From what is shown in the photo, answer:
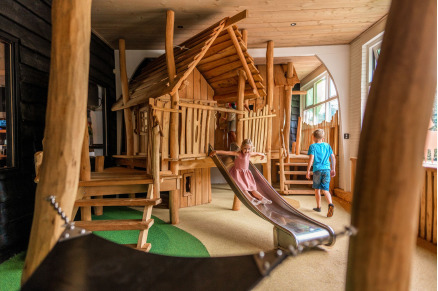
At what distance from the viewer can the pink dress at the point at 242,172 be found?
425cm

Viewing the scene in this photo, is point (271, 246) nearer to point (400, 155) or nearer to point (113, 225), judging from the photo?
point (113, 225)

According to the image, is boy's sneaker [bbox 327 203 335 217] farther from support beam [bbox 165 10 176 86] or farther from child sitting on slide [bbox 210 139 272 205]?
support beam [bbox 165 10 176 86]

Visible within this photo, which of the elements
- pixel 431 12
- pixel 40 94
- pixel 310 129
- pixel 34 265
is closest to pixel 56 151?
pixel 34 265

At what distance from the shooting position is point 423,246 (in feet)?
10.8

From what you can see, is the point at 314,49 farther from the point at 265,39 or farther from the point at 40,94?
the point at 40,94

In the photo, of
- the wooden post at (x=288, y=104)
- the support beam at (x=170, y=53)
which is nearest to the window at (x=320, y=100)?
the wooden post at (x=288, y=104)

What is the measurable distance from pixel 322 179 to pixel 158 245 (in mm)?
3016

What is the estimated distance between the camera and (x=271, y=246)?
338 cm

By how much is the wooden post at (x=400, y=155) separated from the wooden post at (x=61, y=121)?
1711mm

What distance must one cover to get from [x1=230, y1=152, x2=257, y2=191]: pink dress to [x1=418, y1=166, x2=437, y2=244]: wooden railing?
7.33ft

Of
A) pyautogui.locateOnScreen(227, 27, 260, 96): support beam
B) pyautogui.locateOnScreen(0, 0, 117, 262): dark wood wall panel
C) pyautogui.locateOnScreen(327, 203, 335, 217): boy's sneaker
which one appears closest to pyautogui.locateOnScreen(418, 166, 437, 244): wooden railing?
pyautogui.locateOnScreen(327, 203, 335, 217): boy's sneaker

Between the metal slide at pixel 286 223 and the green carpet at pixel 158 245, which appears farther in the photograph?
the metal slide at pixel 286 223

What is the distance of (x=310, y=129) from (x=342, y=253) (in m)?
5.53

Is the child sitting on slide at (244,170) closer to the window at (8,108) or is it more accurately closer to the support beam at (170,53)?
the support beam at (170,53)
